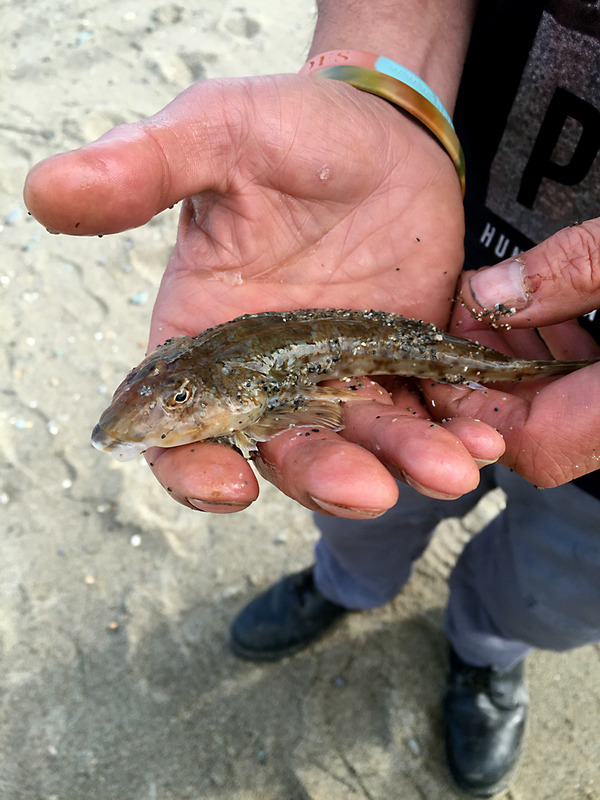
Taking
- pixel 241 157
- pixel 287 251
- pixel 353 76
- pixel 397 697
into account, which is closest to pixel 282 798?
pixel 397 697

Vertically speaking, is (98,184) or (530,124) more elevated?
(530,124)

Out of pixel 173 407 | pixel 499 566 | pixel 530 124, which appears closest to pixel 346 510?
pixel 173 407

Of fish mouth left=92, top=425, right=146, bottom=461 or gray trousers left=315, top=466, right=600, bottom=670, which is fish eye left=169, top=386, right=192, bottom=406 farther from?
gray trousers left=315, top=466, right=600, bottom=670

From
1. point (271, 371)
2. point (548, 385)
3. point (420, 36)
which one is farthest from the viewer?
point (420, 36)

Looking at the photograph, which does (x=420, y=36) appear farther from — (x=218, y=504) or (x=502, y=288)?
(x=218, y=504)

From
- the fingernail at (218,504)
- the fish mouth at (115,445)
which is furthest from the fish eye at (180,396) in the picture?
the fingernail at (218,504)

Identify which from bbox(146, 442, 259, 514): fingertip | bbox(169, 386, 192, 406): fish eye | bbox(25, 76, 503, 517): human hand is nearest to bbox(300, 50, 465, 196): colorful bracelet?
bbox(25, 76, 503, 517): human hand
